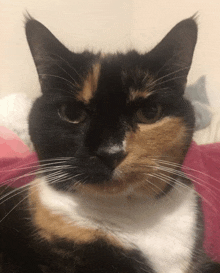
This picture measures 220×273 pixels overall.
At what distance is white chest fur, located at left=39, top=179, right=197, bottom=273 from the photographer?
0.40m

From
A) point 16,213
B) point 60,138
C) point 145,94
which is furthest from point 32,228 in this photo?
point 145,94

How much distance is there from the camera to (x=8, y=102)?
0.46 meters

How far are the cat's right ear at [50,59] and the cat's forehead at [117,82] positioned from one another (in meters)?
0.03

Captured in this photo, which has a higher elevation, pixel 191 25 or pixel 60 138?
pixel 191 25

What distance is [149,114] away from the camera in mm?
375

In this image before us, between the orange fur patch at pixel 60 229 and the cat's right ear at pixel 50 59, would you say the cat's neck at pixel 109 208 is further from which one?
the cat's right ear at pixel 50 59

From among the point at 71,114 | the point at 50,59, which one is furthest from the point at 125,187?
the point at 50,59

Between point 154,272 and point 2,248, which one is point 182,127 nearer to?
point 154,272

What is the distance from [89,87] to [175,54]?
16 cm

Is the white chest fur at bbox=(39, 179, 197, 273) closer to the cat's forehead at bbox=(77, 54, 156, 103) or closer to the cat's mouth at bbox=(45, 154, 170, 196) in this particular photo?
the cat's mouth at bbox=(45, 154, 170, 196)

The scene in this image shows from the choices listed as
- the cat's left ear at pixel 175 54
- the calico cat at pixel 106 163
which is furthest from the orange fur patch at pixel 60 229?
the cat's left ear at pixel 175 54

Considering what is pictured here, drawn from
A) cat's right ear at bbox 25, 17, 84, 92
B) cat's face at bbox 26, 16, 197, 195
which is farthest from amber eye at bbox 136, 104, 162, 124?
cat's right ear at bbox 25, 17, 84, 92

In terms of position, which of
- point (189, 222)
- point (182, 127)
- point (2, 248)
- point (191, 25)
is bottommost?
point (2, 248)

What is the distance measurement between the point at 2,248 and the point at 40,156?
6.2 inches
